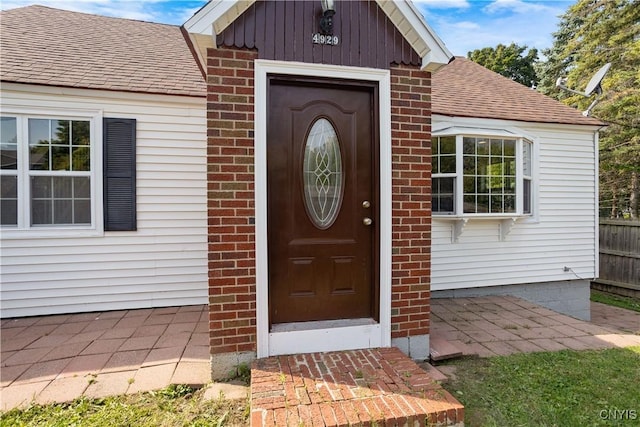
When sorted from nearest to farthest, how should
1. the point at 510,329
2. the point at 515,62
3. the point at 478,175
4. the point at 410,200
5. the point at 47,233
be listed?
the point at 410,200, the point at 510,329, the point at 47,233, the point at 478,175, the point at 515,62

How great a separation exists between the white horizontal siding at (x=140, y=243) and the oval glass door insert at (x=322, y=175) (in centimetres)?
239

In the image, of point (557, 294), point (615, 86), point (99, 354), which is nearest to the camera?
point (99, 354)

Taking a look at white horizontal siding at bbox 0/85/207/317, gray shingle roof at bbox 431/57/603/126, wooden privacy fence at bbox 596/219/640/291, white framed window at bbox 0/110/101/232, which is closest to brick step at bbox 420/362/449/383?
white horizontal siding at bbox 0/85/207/317

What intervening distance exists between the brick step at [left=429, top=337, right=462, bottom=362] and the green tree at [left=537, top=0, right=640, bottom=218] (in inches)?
325

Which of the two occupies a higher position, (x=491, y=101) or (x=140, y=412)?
(x=491, y=101)

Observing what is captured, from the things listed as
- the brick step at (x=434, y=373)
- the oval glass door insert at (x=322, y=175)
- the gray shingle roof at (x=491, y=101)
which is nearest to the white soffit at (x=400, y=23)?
the oval glass door insert at (x=322, y=175)

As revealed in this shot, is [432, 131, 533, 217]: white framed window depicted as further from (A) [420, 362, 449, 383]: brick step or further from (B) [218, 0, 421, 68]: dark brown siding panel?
(A) [420, 362, 449, 383]: brick step

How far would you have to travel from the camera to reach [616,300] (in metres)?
7.67

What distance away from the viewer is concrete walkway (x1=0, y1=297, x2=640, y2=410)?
2.56m

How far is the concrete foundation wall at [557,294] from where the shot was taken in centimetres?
585

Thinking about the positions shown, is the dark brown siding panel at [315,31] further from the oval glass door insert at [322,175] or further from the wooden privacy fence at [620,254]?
the wooden privacy fence at [620,254]

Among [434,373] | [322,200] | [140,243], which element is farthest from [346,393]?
[140,243]

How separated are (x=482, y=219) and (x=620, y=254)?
205 inches
